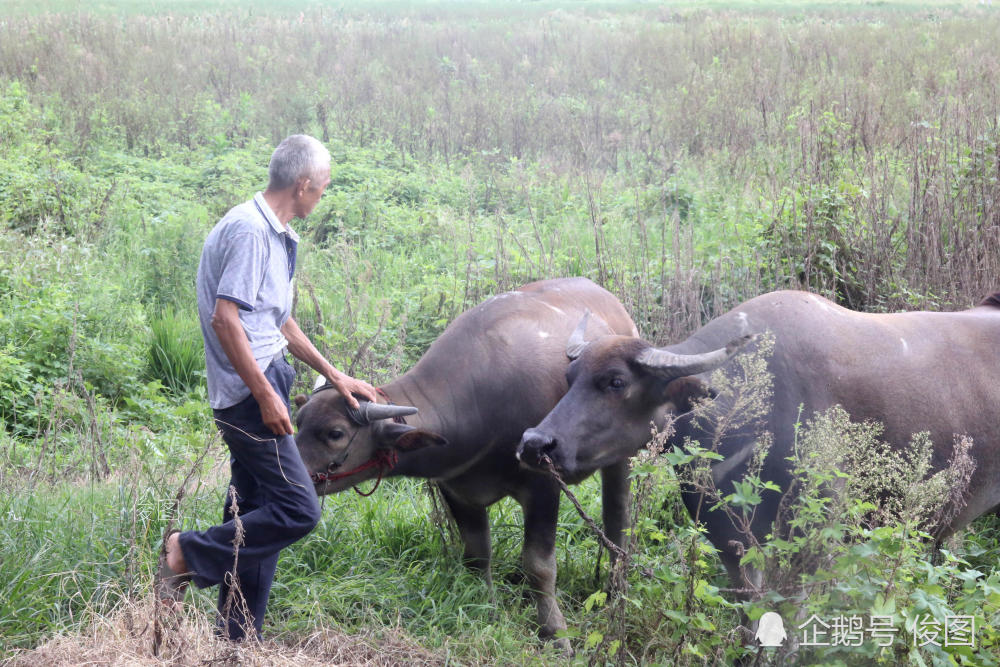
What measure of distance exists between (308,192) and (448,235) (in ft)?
17.4

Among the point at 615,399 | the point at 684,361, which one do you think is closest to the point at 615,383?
the point at 615,399

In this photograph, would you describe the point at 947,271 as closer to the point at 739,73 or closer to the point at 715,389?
the point at 715,389

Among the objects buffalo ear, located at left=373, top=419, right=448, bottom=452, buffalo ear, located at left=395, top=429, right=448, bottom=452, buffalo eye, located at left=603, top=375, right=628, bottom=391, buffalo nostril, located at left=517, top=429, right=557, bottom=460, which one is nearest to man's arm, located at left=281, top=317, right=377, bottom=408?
buffalo ear, located at left=373, top=419, right=448, bottom=452

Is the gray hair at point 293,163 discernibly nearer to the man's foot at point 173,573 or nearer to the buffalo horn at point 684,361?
the man's foot at point 173,573

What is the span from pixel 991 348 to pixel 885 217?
111 inches

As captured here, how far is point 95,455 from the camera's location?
4969 mm

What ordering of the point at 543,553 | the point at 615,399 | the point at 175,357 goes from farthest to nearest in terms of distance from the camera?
the point at 175,357, the point at 543,553, the point at 615,399

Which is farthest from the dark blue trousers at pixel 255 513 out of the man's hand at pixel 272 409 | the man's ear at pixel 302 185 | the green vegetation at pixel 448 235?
the man's ear at pixel 302 185

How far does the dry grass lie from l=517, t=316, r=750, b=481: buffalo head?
0.99 meters

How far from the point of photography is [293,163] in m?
3.60

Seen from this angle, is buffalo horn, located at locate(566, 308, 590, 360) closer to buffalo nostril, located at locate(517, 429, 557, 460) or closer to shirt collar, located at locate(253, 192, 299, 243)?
buffalo nostril, located at locate(517, 429, 557, 460)

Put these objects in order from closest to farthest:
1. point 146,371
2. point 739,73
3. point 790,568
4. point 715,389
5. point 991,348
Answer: point 790,568 < point 715,389 < point 991,348 < point 146,371 < point 739,73

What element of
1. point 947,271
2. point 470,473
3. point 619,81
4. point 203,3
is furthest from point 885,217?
point 203,3

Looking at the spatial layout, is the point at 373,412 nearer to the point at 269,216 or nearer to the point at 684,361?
the point at 269,216
